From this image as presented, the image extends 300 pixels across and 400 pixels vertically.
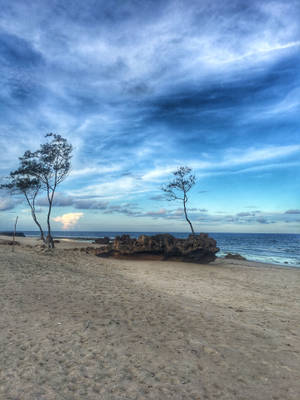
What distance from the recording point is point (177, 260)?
27312mm

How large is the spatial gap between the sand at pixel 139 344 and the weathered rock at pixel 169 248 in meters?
14.2

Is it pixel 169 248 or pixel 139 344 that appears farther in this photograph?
pixel 169 248

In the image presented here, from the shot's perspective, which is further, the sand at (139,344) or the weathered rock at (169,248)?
the weathered rock at (169,248)

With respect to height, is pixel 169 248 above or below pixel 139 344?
above

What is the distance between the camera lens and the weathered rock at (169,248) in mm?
27219

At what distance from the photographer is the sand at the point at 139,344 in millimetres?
4918

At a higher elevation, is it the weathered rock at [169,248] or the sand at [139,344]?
the weathered rock at [169,248]

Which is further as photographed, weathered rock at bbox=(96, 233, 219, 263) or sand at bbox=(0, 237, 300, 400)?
weathered rock at bbox=(96, 233, 219, 263)

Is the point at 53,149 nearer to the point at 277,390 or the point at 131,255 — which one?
the point at 131,255

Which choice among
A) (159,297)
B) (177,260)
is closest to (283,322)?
(159,297)

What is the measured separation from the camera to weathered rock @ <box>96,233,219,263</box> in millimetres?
27219

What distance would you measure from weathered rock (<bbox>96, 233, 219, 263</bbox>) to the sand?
14164 mm

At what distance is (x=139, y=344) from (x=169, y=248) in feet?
67.3

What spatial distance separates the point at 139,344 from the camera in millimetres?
6719
